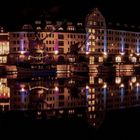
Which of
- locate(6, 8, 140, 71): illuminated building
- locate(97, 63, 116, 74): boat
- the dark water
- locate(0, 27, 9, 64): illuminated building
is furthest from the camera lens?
locate(6, 8, 140, 71): illuminated building

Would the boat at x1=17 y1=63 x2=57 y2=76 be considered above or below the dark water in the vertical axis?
above

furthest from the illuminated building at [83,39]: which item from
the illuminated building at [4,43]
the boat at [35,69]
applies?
the boat at [35,69]

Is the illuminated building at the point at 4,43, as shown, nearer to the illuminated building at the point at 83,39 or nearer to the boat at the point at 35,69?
the illuminated building at the point at 83,39

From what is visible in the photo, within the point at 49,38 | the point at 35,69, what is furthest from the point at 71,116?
the point at 49,38

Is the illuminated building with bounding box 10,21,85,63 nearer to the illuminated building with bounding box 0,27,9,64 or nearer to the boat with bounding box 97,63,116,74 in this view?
the illuminated building with bounding box 0,27,9,64

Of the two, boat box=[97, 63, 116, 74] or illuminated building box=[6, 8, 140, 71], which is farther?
illuminated building box=[6, 8, 140, 71]

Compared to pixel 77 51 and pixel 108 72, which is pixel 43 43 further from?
pixel 108 72

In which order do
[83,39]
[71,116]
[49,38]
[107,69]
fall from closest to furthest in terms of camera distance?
[71,116] → [107,69] → [49,38] → [83,39]

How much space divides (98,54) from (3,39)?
10.9 metres

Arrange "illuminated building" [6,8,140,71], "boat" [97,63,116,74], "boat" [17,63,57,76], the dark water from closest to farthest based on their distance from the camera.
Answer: the dark water → "boat" [17,63,57,76] → "boat" [97,63,116,74] → "illuminated building" [6,8,140,71]

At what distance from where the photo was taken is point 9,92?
16547 mm

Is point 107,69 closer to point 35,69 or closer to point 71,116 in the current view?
point 35,69

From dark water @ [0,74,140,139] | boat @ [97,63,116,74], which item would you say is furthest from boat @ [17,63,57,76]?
dark water @ [0,74,140,139]

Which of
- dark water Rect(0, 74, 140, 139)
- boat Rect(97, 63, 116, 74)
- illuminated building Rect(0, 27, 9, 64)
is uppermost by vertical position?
illuminated building Rect(0, 27, 9, 64)
